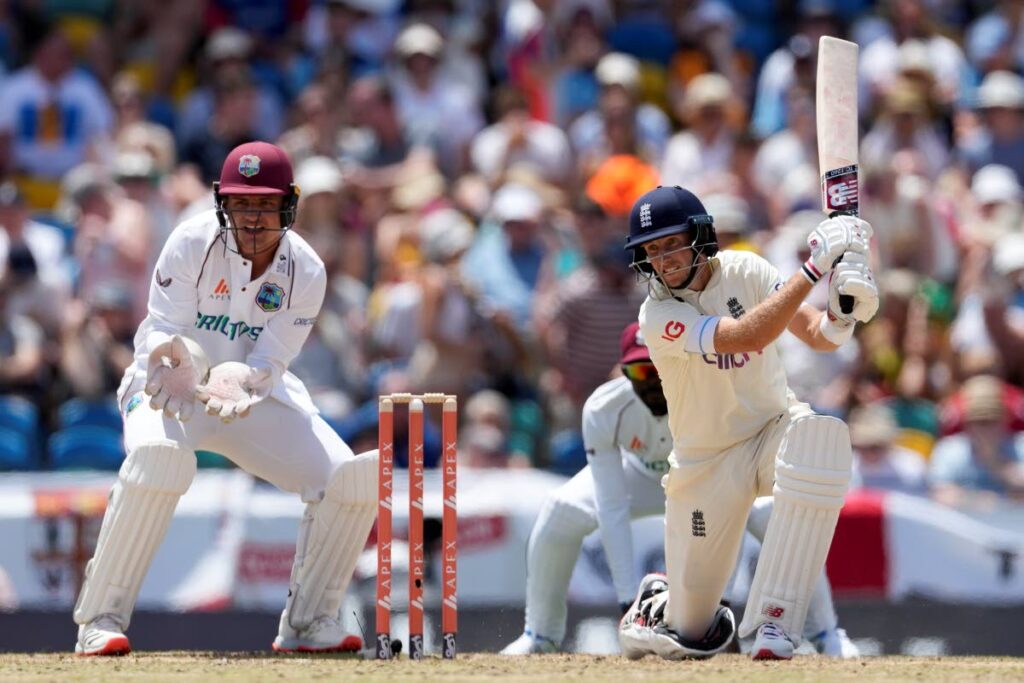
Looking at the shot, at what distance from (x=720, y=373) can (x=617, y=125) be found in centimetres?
468

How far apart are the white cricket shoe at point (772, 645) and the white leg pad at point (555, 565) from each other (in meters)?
1.49

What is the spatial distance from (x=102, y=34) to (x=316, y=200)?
2.75 metres

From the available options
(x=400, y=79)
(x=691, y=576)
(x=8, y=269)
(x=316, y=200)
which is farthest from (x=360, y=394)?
(x=691, y=576)

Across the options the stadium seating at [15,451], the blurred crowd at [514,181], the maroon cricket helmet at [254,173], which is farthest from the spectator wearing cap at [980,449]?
the stadium seating at [15,451]

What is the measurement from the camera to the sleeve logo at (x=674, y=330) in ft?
17.8

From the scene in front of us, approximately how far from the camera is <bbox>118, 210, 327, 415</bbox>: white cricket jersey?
5898mm

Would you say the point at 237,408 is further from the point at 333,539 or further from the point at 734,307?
the point at 734,307

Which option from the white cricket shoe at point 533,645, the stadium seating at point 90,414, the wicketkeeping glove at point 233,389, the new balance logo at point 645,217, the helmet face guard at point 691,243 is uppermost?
the new balance logo at point 645,217

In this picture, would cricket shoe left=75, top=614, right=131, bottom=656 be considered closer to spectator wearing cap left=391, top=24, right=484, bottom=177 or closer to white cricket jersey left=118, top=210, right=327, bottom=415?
white cricket jersey left=118, top=210, right=327, bottom=415

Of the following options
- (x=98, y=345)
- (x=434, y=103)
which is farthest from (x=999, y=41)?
(x=98, y=345)

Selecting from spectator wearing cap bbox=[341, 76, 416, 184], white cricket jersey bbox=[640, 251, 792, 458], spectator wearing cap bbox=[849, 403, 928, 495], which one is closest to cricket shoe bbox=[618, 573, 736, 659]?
white cricket jersey bbox=[640, 251, 792, 458]

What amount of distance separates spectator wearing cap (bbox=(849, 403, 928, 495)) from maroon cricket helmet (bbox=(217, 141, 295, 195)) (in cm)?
338

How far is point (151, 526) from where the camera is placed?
228 inches

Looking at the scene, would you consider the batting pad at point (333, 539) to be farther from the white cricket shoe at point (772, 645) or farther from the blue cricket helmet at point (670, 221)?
the white cricket shoe at point (772, 645)
